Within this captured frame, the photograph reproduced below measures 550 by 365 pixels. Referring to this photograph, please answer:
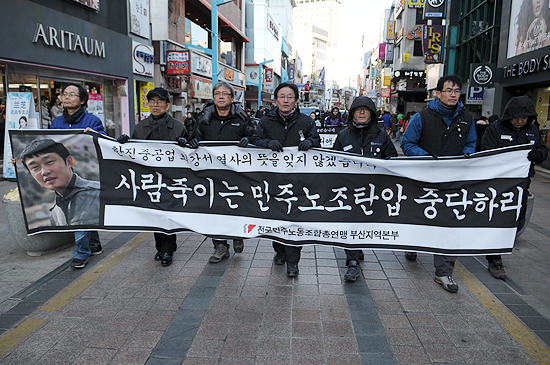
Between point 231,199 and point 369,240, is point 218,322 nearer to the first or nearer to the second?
point 231,199

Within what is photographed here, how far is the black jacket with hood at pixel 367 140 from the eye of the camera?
418 centimetres

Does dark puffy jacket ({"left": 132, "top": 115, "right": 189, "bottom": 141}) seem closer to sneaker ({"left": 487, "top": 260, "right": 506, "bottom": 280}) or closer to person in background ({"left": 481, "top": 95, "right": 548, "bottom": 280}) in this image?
person in background ({"left": 481, "top": 95, "right": 548, "bottom": 280})

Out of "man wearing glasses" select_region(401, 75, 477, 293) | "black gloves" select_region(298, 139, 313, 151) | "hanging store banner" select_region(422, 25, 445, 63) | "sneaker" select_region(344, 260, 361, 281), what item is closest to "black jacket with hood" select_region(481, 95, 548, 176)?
"man wearing glasses" select_region(401, 75, 477, 293)

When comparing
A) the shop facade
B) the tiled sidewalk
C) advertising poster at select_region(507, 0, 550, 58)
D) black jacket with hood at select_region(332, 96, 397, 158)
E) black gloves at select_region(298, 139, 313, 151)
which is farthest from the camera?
advertising poster at select_region(507, 0, 550, 58)

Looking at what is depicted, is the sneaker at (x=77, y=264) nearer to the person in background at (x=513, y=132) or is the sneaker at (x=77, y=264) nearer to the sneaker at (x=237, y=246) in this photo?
the sneaker at (x=237, y=246)

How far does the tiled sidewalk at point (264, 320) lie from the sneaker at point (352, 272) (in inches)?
2.7

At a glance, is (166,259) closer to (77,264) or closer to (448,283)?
(77,264)

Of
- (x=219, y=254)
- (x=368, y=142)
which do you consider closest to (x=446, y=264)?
(x=368, y=142)

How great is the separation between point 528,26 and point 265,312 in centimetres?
1457

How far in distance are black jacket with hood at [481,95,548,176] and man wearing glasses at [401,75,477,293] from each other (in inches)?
19.7

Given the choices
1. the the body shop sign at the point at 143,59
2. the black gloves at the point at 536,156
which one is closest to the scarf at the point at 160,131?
the black gloves at the point at 536,156

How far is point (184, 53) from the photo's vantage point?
2075 centimetres

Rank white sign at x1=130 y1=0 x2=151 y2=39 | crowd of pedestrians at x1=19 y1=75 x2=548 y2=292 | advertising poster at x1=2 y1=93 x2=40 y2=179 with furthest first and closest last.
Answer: white sign at x1=130 y1=0 x2=151 y2=39 < advertising poster at x1=2 y1=93 x2=40 y2=179 < crowd of pedestrians at x1=19 y1=75 x2=548 y2=292

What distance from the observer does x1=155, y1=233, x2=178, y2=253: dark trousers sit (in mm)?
4520
